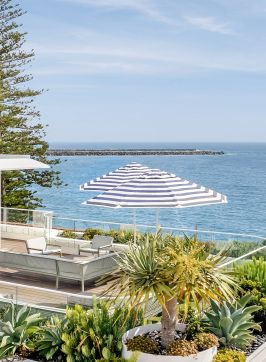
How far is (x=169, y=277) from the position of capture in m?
6.79

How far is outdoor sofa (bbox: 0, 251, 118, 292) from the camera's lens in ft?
32.0

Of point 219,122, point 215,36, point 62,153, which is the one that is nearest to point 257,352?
point 215,36

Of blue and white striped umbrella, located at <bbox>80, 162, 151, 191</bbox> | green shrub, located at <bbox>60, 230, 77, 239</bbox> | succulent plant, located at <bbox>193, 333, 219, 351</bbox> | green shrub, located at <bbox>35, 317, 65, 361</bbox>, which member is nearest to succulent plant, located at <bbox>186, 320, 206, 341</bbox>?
succulent plant, located at <bbox>193, 333, 219, 351</bbox>

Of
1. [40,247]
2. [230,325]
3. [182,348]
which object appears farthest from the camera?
[40,247]

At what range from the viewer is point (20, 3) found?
30.2 meters

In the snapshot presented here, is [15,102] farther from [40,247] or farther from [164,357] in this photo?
[164,357]

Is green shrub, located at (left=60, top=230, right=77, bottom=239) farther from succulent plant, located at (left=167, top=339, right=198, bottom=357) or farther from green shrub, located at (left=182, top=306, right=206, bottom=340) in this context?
succulent plant, located at (left=167, top=339, right=198, bottom=357)

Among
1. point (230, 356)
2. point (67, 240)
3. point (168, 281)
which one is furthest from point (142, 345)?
point (67, 240)

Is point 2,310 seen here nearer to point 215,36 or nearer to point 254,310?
point 254,310

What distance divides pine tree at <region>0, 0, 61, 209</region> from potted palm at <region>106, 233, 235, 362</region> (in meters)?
23.7

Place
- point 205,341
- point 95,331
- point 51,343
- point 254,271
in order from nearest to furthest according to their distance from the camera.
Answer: point 205,341, point 95,331, point 51,343, point 254,271

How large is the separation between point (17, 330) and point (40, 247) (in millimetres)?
4692

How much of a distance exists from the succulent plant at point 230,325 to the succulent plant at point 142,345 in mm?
1038

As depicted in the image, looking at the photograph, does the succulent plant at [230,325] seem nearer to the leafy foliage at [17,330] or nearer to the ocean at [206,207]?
the leafy foliage at [17,330]
